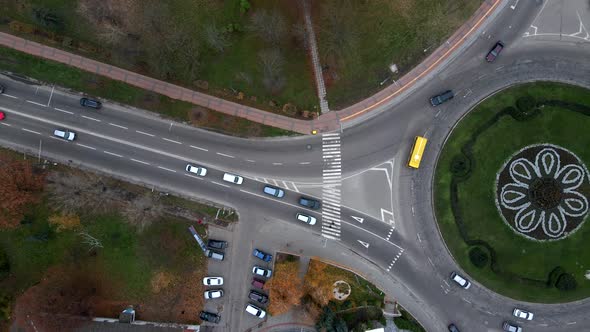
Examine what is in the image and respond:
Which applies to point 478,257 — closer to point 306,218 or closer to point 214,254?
point 306,218

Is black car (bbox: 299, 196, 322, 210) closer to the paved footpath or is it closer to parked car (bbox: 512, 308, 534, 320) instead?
the paved footpath

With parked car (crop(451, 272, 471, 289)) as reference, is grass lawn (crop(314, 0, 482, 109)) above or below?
above

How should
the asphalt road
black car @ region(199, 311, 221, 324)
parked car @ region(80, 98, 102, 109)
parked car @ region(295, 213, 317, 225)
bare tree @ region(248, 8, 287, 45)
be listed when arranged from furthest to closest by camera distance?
the asphalt road < black car @ region(199, 311, 221, 324) < parked car @ region(295, 213, 317, 225) < parked car @ region(80, 98, 102, 109) < bare tree @ region(248, 8, 287, 45)

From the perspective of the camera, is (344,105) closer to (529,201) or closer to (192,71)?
(192,71)

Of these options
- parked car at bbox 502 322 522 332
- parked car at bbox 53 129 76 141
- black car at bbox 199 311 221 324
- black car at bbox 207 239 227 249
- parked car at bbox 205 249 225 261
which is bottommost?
black car at bbox 199 311 221 324

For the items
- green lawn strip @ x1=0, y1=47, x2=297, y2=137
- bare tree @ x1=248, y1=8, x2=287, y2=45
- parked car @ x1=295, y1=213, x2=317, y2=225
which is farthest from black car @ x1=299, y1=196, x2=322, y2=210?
bare tree @ x1=248, y1=8, x2=287, y2=45

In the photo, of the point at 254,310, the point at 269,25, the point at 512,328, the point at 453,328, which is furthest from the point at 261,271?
the point at 512,328
